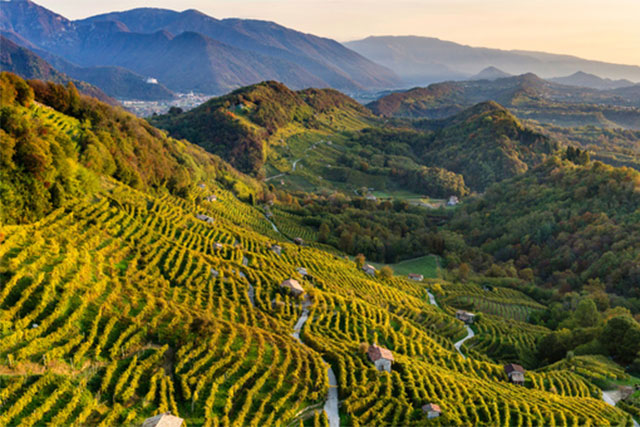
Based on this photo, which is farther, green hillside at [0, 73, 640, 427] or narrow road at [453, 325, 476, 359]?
narrow road at [453, 325, 476, 359]

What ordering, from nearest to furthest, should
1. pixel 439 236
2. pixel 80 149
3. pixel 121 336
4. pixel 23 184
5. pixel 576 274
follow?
1. pixel 121 336
2. pixel 23 184
3. pixel 80 149
4. pixel 576 274
5. pixel 439 236

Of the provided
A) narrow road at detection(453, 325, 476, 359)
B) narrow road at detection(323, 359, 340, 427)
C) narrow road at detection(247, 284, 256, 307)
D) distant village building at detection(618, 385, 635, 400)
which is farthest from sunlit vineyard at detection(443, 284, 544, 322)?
narrow road at detection(323, 359, 340, 427)

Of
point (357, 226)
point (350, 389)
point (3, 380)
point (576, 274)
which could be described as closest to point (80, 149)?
point (3, 380)

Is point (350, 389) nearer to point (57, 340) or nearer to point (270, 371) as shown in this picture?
point (270, 371)

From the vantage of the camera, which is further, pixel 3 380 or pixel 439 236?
pixel 439 236

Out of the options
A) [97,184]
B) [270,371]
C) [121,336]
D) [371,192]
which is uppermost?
[97,184]

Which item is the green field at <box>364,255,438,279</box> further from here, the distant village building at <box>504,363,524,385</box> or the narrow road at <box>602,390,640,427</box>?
the narrow road at <box>602,390,640,427</box>
